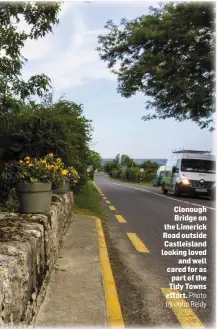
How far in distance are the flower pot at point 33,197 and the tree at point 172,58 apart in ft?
48.3

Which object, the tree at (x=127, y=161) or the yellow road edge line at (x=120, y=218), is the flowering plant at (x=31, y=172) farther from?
the tree at (x=127, y=161)

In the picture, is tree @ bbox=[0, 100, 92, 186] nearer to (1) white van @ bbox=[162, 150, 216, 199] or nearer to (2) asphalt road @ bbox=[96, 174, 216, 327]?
(2) asphalt road @ bbox=[96, 174, 216, 327]

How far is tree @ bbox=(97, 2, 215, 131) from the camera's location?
18406mm

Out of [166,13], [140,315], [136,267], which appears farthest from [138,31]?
[140,315]

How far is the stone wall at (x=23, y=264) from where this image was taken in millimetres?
2350

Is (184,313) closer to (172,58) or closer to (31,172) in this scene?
(31,172)

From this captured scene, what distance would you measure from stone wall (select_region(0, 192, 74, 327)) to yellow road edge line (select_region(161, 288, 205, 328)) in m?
1.26

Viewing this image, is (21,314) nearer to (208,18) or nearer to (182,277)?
(182,277)

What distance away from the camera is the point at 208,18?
57.5 ft

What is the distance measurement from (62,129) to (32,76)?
2230 millimetres

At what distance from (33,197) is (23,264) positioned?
179 centimetres

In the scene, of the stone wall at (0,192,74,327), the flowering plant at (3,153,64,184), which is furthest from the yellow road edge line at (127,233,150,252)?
the stone wall at (0,192,74,327)

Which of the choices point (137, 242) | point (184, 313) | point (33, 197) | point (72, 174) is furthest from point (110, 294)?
point (72, 174)

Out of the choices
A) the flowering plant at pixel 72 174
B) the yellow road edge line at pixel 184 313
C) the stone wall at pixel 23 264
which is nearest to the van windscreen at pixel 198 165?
the flowering plant at pixel 72 174
